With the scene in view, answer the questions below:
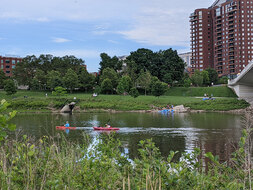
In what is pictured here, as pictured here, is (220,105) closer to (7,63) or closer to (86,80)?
(86,80)

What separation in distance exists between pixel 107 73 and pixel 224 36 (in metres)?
53.6

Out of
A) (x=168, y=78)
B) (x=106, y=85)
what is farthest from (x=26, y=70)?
(x=168, y=78)

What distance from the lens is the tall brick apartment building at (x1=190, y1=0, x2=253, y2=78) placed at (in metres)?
98.8

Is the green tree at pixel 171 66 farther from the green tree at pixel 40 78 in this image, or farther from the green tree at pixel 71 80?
the green tree at pixel 40 78

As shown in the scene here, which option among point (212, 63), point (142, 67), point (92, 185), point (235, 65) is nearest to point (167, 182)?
point (92, 185)

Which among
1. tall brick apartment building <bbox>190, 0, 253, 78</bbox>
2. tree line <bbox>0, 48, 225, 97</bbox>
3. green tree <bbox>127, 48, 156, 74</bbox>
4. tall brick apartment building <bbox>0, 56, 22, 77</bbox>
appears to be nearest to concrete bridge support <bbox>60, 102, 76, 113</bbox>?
tree line <bbox>0, 48, 225, 97</bbox>

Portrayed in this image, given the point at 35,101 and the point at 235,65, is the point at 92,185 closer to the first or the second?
the point at 35,101

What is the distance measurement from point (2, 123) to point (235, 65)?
104 metres

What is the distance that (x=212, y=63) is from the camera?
113625 mm

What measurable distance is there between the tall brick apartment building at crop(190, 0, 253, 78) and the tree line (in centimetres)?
2141

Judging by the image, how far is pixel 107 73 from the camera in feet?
230

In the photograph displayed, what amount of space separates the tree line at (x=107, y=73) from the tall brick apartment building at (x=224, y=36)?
21409 mm

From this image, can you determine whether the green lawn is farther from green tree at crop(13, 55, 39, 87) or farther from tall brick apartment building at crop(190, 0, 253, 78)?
green tree at crop(13, 55, 39, 87)

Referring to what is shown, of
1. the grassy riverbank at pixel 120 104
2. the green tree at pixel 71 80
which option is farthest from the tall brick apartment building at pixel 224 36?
the green tree at pixel 71 80
